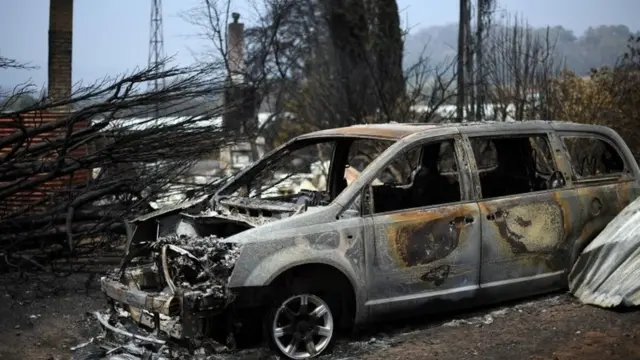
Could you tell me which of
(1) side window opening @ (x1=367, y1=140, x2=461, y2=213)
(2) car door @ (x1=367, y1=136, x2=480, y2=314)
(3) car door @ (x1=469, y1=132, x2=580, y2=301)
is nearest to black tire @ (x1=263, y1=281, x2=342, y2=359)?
(2) car door @ (x1=367, y1=136, x2=480, y2=314)

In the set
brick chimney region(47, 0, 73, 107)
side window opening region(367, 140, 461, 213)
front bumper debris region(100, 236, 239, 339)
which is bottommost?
front bumper debris region(100, 236, 239, 339)

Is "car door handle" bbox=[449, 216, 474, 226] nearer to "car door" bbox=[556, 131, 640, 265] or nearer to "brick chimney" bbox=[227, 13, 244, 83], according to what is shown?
"car door" bbox=[556, 131, 640, 265]

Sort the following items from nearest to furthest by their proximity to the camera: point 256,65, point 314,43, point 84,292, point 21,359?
point 21,359
point 84,292
point 256,65
point 314,43

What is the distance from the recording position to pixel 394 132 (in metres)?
5.81

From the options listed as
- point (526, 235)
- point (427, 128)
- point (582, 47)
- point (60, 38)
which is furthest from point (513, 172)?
point (582, 47)

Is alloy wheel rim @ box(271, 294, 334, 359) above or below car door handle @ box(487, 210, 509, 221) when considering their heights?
below

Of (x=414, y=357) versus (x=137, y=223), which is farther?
(x=137, y=223)

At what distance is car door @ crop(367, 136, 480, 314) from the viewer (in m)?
5.26

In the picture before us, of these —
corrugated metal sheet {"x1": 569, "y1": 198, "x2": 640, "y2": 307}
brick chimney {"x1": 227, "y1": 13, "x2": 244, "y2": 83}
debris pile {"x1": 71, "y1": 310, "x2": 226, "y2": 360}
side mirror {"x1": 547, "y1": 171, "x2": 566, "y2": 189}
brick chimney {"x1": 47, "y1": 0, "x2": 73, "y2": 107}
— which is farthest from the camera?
brick chimney {"x1": 227, "y1": 13, "x2": 244, "y2": 83}

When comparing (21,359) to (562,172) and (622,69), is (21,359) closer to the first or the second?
(562,172)

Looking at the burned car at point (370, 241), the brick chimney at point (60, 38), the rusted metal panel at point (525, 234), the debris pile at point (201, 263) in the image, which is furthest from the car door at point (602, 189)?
the brick chimney at point (60, 38)

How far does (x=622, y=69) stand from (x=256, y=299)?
13053mm

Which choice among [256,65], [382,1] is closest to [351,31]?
[382,1]

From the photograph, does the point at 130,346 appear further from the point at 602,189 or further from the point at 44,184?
the point at 602,189
